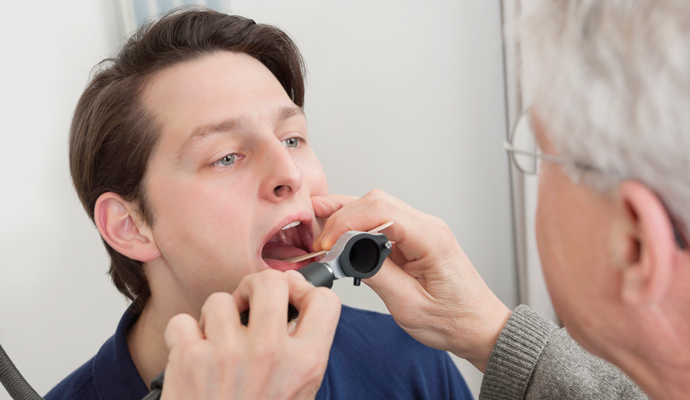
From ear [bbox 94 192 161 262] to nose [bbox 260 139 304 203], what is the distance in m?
0.30

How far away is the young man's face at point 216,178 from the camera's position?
1052 millimetres

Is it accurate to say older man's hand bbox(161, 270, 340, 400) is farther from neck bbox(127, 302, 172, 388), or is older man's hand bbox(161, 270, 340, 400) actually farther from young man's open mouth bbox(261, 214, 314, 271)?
neck bbox(127, 302, 172, 388)

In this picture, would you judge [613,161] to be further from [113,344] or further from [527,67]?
[113,344]

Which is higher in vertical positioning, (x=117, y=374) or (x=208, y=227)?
(x=208, y=227)

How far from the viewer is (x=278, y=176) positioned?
1041mm

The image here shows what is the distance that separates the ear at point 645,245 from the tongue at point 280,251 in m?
0.81

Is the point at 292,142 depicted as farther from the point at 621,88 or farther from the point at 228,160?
the point at 621,88

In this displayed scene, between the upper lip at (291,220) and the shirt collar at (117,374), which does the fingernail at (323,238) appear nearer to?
the upper lip at (291,220)

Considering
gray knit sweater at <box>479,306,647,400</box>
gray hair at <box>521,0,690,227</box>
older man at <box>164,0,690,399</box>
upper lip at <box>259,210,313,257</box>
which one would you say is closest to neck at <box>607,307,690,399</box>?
older man at <box>164,0,690,399</box>

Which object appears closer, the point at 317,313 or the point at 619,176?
the point at 619,176

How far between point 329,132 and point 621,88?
1356 mm

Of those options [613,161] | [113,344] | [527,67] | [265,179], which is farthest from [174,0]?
[613,161]

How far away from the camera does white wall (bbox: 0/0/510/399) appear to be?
4.88 ft

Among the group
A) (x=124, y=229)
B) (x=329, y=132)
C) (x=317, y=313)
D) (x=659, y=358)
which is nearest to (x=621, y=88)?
(x=659, y=358)
